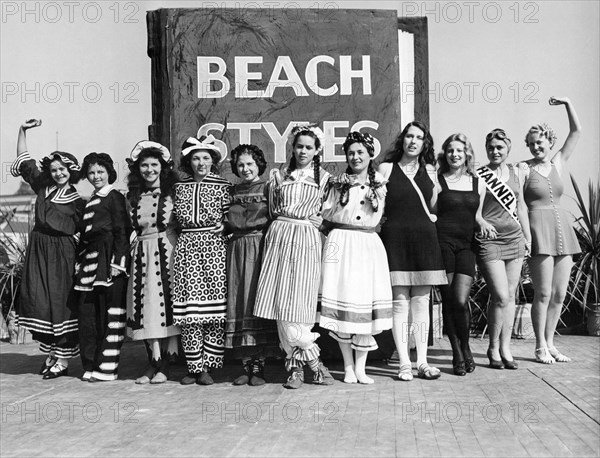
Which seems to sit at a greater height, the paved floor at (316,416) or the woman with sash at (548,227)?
the woman with sash at (548,227)

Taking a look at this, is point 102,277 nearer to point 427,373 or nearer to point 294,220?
point 294,220

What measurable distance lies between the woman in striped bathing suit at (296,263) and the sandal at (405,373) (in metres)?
0.51

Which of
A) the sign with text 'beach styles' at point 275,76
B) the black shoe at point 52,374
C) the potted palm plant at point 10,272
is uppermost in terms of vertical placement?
the sign with text 'beach styles' at point 275,76

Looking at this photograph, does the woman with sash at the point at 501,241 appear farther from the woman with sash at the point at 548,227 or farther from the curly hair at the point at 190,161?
the curly hair at the point at 190,161

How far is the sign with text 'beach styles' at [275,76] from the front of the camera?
682cm

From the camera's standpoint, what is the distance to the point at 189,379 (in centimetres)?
590

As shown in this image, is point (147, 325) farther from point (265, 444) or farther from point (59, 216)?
point (265, 444)

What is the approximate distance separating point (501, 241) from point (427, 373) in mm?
1203

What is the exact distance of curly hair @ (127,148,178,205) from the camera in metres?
6.15

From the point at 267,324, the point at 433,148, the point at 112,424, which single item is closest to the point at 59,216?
the point at 267,324

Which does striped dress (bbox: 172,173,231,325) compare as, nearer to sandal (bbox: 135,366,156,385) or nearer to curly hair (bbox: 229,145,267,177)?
curly hair (bbox: 229,145,267,177)

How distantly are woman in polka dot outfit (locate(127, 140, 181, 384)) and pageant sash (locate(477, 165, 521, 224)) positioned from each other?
7.75ft

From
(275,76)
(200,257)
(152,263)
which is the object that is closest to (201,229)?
(200,257)

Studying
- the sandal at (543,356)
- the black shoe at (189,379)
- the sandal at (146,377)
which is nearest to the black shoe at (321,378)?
the black shoe at (189,379)
